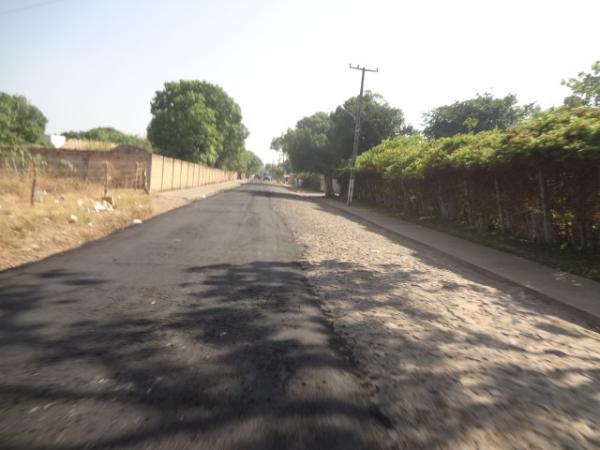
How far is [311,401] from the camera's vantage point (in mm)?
2447

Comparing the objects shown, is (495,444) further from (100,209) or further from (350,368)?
(100,209)

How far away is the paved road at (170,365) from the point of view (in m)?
2.08

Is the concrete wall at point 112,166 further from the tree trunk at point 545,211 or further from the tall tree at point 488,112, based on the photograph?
the tall tree at point 488,112

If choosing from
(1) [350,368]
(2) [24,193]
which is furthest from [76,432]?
(2) [24,193]

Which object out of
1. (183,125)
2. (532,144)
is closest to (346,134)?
(183,125)

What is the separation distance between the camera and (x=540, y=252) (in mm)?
8797

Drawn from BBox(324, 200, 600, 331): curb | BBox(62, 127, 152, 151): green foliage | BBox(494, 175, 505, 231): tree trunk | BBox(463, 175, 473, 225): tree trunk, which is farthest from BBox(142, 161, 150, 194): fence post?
BBox(62, 127, 152, 151): green foliage

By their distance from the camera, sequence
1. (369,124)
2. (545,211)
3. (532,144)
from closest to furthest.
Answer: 1. (532,144)
2. (545,211)
3. (369,124)

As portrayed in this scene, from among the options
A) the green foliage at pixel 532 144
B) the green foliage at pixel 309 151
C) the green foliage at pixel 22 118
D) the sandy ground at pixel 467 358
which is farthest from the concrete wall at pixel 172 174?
the green foliage at pixel 22 118

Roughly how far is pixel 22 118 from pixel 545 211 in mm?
A: 69387

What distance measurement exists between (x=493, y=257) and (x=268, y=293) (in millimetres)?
6224

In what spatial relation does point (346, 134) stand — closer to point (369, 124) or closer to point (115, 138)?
point (369, 124)

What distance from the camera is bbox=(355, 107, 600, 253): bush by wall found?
7898mm

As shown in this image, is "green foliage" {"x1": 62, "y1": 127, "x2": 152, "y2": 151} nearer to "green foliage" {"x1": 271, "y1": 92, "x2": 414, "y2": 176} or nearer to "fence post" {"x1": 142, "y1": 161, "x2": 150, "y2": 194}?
"green foliage" {"x1": 271, "y1": 92, "x2": 414, "y2": 176}
